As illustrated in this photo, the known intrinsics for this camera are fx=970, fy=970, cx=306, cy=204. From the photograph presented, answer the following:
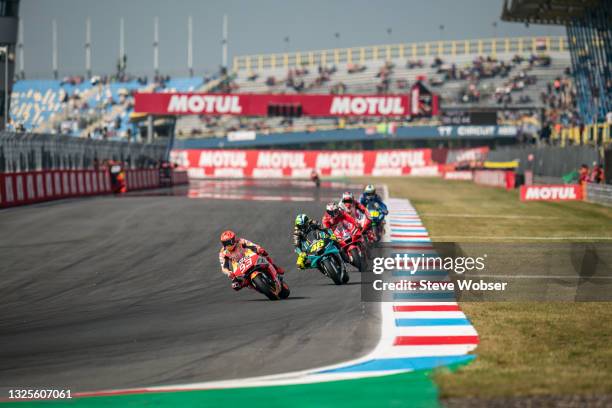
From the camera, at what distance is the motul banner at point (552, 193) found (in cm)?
3838

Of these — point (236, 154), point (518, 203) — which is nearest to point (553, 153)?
point (518, 203)

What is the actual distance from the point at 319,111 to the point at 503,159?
12.6 metres

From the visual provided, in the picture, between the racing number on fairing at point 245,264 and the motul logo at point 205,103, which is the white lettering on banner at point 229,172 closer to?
the motul logo at point 205,103

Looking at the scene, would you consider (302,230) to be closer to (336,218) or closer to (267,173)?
(336,218)

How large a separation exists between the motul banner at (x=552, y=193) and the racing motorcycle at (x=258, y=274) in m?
26.9

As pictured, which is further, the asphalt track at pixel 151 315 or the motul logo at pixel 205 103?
the motul logo at pixel 205 103

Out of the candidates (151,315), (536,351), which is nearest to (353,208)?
(151,315)

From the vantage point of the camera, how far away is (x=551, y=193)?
39156 millimetres

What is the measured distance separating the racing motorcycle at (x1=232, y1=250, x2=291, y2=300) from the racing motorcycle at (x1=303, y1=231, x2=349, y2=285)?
1.26m

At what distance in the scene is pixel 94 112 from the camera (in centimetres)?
9281

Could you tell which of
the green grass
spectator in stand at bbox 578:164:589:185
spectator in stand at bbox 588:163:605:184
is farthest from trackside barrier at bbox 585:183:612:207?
the green grass

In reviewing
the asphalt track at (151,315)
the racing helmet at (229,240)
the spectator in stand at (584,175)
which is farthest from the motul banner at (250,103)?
the racing helmet at (229,240)

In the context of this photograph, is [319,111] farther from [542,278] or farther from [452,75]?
[542,278]

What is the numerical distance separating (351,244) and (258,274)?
328 centimetres
